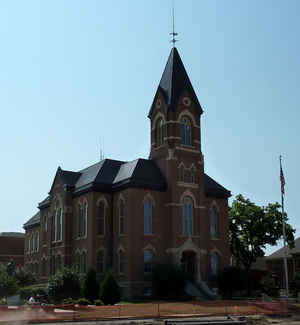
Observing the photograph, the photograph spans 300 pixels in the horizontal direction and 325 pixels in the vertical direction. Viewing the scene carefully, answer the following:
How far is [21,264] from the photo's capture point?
82.4 m

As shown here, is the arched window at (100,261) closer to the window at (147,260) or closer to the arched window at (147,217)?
the window at (147,260)

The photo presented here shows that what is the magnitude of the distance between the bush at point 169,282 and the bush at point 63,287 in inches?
287

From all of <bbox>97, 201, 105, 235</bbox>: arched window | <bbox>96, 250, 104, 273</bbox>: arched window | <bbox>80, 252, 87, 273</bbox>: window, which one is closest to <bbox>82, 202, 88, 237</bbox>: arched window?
<bbox>97, 201, 105, 235</bbox>: arched window

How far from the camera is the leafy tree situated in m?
44.8

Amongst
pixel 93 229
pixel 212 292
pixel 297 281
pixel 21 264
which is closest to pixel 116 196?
pixel 93 229

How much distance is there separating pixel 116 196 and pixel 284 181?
686 inches

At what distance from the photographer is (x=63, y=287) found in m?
43.1

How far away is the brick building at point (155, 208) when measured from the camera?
48.8 meters

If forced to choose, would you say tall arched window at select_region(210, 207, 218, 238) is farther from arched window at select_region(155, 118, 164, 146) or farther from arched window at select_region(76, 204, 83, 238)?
arched window at select_region(76, 204, 83, 238)

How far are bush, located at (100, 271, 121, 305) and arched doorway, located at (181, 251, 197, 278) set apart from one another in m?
10.3

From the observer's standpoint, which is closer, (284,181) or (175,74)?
(284,181)

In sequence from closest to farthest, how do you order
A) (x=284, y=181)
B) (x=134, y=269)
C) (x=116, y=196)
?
1. (x=284, y=181)
2. (x=134, y=269)
3. (x=116, y=196)

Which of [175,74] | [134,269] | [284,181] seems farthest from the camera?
[175,74]

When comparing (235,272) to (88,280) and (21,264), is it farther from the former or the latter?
(21,264)
